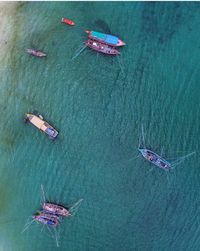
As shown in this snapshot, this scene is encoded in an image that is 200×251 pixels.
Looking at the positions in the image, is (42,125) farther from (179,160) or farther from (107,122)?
(179,160)

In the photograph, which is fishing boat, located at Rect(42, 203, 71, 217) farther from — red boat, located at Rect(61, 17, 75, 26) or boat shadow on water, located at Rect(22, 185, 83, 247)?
red boat, located at Rect(61, 17, 75, 26)

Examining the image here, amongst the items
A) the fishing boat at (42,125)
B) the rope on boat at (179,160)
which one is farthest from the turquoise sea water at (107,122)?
the fishing boat at (42,125)

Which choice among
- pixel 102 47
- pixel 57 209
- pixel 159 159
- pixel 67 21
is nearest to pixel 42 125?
pixel 57 209

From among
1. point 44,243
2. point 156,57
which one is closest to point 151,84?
point 156,57

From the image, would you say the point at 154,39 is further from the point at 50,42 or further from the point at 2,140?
the point at 2,140

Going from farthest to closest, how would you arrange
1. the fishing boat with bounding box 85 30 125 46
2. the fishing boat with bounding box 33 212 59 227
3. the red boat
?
the fishing boat with bounding box 33 212 59 227 → the red boat → the fishing boat with bounding box 85 30 125 46

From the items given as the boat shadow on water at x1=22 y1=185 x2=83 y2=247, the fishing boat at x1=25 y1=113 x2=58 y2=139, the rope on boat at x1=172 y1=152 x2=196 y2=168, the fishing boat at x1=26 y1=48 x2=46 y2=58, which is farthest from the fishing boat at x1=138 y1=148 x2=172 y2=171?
the fishing boat at x1=26 y1=48 x2=46 y2=58
